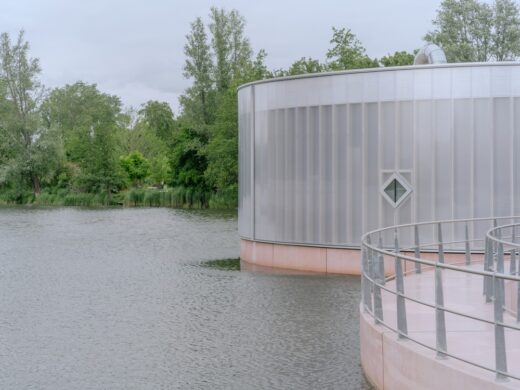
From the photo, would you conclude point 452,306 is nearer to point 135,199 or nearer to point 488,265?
point 488,265

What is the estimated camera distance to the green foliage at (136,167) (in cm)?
8931

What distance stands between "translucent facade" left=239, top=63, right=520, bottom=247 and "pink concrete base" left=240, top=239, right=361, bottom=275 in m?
0.21

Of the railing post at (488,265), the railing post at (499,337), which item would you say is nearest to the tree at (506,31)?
the railing post at (488,265)

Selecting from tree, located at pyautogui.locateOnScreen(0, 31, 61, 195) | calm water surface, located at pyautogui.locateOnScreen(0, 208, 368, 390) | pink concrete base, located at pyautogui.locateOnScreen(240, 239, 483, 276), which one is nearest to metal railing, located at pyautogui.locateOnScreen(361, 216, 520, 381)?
calm water surface, located at pyautogui.locateOnScreen(0, 208, 368, 390)

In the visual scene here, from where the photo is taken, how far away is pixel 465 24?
59.8m

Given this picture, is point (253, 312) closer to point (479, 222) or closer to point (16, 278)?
point (479, 222)

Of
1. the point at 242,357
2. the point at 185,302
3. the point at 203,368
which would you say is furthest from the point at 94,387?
the point at 185,302

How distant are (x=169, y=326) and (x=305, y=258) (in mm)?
6862

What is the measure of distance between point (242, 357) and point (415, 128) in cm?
887

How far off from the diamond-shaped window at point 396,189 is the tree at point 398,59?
150ft

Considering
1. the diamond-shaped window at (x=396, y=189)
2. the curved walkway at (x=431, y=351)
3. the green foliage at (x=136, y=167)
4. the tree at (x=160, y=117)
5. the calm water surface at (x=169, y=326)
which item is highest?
the tree at (x=160, y=117)

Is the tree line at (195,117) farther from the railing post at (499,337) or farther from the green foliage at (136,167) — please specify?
the railing post at (499,337)

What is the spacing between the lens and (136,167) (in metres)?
91.4

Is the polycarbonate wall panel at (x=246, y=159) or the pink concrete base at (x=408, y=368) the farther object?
the polycarbonate wall panel at (x=246, y=159)
